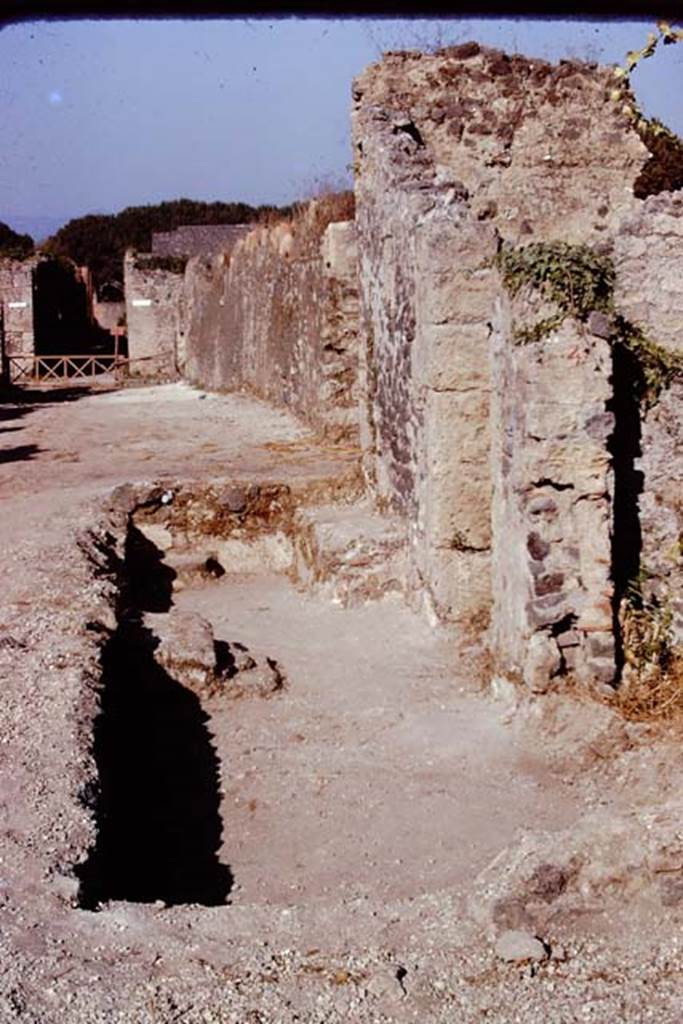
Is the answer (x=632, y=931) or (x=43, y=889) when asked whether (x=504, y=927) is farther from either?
(x=43, y=889)

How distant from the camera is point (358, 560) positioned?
860 cm

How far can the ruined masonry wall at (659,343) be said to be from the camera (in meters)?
6.59

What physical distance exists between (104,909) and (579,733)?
9.60ft

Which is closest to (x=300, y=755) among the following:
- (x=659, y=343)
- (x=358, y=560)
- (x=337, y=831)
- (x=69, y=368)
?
(x=337, y=831)

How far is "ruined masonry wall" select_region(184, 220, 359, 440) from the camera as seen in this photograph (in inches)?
482

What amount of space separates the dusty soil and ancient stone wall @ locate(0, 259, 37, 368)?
2181 cm

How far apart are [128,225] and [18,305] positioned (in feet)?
131

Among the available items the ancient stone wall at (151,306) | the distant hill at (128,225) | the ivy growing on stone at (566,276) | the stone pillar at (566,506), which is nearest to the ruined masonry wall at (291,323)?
the ivy growing on stone at (566,276)

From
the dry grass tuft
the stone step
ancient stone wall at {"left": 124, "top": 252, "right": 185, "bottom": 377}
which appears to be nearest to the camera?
the dry grass tuft

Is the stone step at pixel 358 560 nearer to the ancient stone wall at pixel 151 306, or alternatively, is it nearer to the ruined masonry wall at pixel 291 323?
the ruined masonry wall at pixel 291 323

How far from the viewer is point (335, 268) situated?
39.4ft

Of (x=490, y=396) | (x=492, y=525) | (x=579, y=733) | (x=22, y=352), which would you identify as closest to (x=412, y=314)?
(x=490, y=396)

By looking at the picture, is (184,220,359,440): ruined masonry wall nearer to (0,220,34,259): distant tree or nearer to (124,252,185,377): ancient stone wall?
(124,252,185,377): ancient stone wall

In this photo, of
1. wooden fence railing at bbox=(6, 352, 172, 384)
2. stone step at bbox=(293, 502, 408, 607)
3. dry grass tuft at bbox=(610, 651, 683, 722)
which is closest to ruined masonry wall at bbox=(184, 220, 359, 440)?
stone step at bbox=(293, 502, 408, 607)
